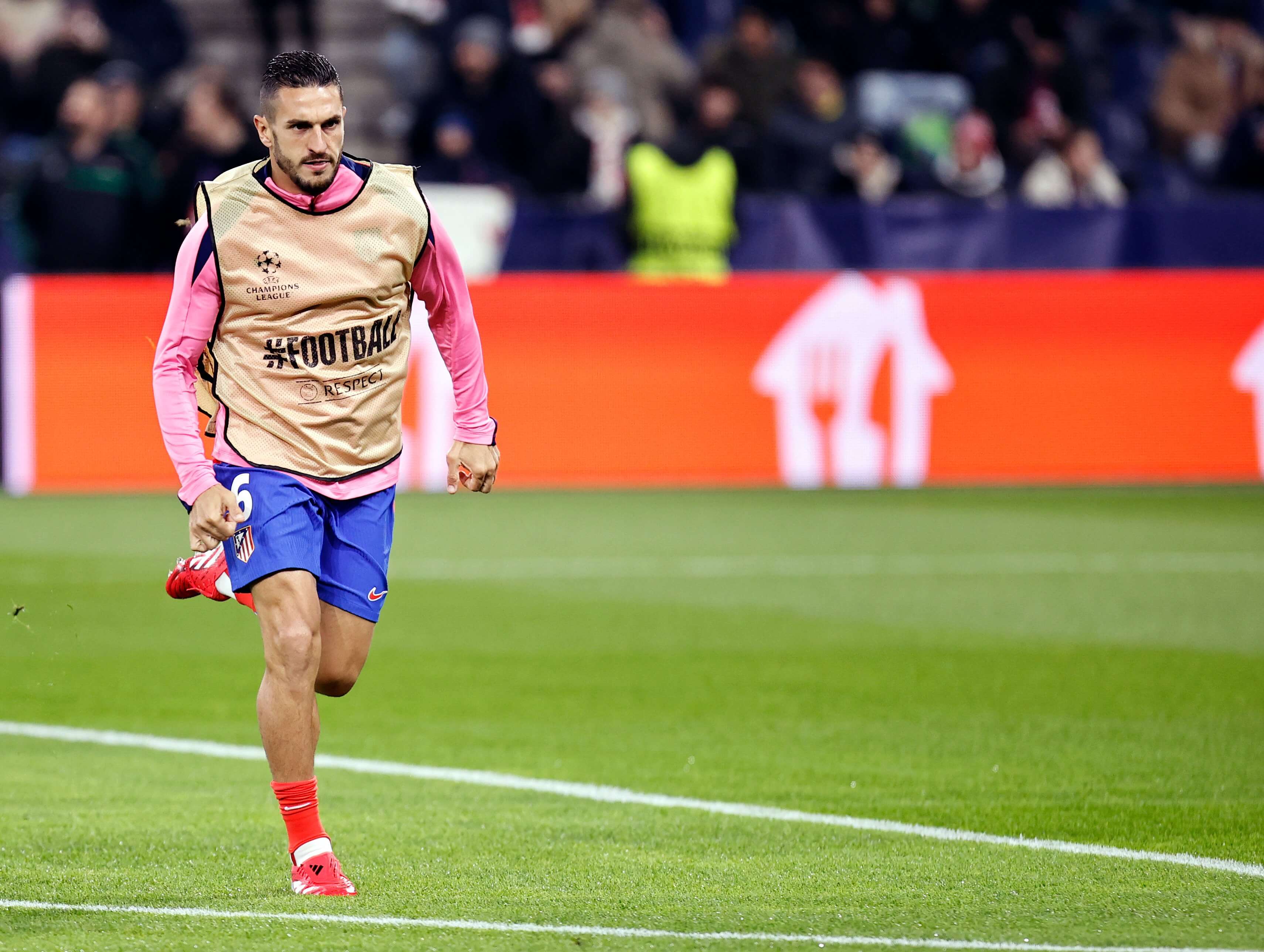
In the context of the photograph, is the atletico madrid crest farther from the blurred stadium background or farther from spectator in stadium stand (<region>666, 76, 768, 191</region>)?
spectator in stadium stand (<region>666, 76, 768, 191</region>)

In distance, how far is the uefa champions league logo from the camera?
5.63 meters

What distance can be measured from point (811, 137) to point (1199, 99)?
4701mm

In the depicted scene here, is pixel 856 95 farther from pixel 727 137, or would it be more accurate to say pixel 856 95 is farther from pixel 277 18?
pixel 277 18

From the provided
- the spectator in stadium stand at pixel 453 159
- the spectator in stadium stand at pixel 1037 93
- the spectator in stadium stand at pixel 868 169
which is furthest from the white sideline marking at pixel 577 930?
the spectator in stadium stand at pixel 1037 93

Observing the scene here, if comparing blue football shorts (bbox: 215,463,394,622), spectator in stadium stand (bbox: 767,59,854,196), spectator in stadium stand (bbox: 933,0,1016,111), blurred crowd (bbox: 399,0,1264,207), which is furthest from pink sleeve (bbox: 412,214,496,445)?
spectator in stadium stand (bbox: 933,0,1016,111)

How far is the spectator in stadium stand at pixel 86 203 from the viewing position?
17.2 meters

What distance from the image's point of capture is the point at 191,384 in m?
5.66

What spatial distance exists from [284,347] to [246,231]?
1.01 feet

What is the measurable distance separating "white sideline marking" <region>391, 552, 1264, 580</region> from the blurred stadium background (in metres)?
0.06

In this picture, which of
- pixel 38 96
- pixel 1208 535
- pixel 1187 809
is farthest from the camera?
pixel 38 96

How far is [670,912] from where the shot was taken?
17.1 ft

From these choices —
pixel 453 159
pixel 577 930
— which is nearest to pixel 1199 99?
pixel 453 159

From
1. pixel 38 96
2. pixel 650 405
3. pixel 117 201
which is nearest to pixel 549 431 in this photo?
pixel 650 405

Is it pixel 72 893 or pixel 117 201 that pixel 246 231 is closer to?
pixel 72 893
